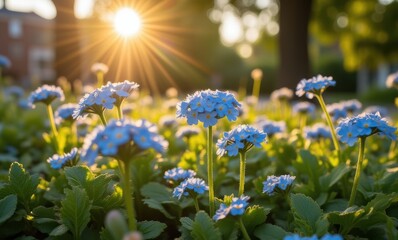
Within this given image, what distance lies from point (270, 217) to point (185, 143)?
4.49 feet

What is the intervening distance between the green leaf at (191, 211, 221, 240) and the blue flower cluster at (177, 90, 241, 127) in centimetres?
36

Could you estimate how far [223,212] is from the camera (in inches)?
65.3

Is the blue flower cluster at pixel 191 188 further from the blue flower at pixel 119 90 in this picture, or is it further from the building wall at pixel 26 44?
the building wall at pixel 26 44

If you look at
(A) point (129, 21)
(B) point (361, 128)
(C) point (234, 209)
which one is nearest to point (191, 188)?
(C) point (234, 209)

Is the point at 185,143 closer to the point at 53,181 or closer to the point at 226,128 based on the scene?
the point at 226,128

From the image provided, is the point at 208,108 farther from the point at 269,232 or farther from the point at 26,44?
the point at 26,44

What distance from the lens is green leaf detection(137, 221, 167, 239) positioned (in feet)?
5.89

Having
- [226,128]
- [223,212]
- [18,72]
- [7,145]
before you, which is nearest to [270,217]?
[223,212]

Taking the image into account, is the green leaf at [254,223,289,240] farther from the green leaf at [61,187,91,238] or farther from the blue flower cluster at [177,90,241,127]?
the green leaf at [61,187,91,238]

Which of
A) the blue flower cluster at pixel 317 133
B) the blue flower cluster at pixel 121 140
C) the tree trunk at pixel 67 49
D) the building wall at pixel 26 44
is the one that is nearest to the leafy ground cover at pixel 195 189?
the blue flower cluster at pixel 121 140

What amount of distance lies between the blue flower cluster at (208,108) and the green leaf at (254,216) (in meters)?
0.36

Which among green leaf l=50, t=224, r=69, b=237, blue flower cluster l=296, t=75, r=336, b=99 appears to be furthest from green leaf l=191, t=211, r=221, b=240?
Answer: blue flower cluster l=296, t=75, r=336, b=99

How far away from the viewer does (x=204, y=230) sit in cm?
165

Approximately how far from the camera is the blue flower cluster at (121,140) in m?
1.31
